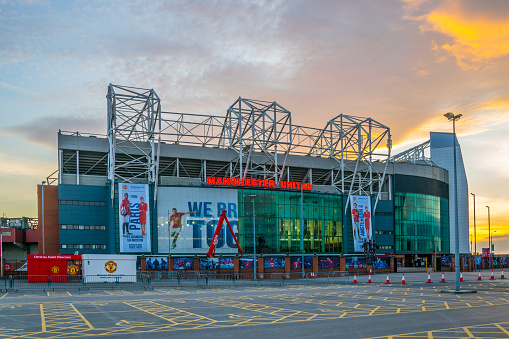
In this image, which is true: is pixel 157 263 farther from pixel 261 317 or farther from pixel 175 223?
pixel 261 317

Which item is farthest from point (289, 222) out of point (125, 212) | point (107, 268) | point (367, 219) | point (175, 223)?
→ point (107, 268)

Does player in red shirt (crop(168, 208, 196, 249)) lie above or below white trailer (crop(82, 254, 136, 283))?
above

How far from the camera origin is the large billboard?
80.0 meters

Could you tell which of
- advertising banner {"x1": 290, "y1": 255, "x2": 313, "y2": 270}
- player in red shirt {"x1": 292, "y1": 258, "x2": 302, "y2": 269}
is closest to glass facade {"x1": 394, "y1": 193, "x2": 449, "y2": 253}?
advertising banner {"x1": 290, "y1": 255, "x2": 313, "y2": 270}

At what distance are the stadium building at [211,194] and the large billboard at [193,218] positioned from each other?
159 millimetres

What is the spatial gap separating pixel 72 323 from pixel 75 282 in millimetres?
33805

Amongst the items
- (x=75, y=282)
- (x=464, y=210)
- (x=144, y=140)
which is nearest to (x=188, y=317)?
(x=75, y=282)

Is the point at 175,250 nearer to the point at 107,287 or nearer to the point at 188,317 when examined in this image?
the point at 107,287

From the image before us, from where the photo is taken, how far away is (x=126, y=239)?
76.0 m

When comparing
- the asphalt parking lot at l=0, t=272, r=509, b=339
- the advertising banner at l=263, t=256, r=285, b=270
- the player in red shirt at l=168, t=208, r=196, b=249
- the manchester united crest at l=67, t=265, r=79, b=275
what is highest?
the player in red shirt at l=168, t=208, r=196, b=249

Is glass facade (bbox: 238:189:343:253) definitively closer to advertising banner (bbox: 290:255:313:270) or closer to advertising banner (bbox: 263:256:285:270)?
advertising banner (bbox: 290:255:313:270)

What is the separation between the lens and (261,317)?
24.7 metres

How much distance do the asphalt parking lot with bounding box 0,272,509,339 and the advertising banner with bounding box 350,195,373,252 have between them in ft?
198

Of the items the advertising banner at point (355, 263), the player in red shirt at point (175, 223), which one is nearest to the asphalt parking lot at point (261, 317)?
the advertising banner at point (355, 263)
